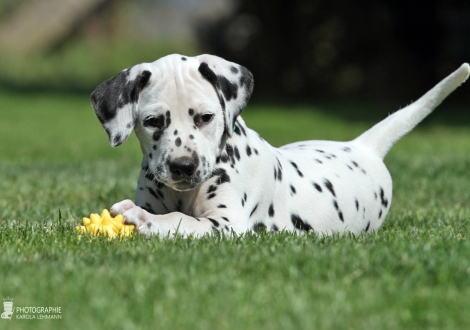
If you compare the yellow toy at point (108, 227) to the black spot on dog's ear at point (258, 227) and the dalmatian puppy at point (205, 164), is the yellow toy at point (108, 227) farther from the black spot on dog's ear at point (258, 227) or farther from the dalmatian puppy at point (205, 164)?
the black spot on dog's ear at point (258, 227)

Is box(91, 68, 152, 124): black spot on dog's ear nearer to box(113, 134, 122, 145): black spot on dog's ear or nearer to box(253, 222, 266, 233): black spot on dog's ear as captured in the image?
box(113, 134, 122, 145): black spot on dog's ear

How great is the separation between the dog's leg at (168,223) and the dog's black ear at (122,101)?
0.52 m

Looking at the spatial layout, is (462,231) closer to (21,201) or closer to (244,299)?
(244,299)

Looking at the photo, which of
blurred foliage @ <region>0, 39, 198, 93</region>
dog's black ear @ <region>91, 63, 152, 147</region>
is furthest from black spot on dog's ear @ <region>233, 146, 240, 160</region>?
blurred foliage @ <region>0, 39, 198, 93</region>

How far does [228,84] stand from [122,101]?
760 millimetres

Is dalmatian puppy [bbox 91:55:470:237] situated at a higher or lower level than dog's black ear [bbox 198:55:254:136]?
lower

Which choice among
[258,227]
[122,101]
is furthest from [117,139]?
[258,227]

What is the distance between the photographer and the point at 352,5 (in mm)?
21969

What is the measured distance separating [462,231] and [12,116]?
1551cm

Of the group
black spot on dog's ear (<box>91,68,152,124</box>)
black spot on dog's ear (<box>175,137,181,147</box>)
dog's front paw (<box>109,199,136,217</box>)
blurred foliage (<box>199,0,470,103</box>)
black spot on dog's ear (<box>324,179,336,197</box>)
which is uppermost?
blurred foliage (<box>199,0,470,103</box>)

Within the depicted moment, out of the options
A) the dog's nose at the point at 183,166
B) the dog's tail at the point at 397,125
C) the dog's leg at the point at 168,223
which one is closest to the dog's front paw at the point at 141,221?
the dog's leg at the point at 168,223

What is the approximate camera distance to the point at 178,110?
5.31 m

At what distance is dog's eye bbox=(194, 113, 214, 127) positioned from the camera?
532 cm

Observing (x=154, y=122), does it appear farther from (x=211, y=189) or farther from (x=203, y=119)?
(x=211, y=189)
